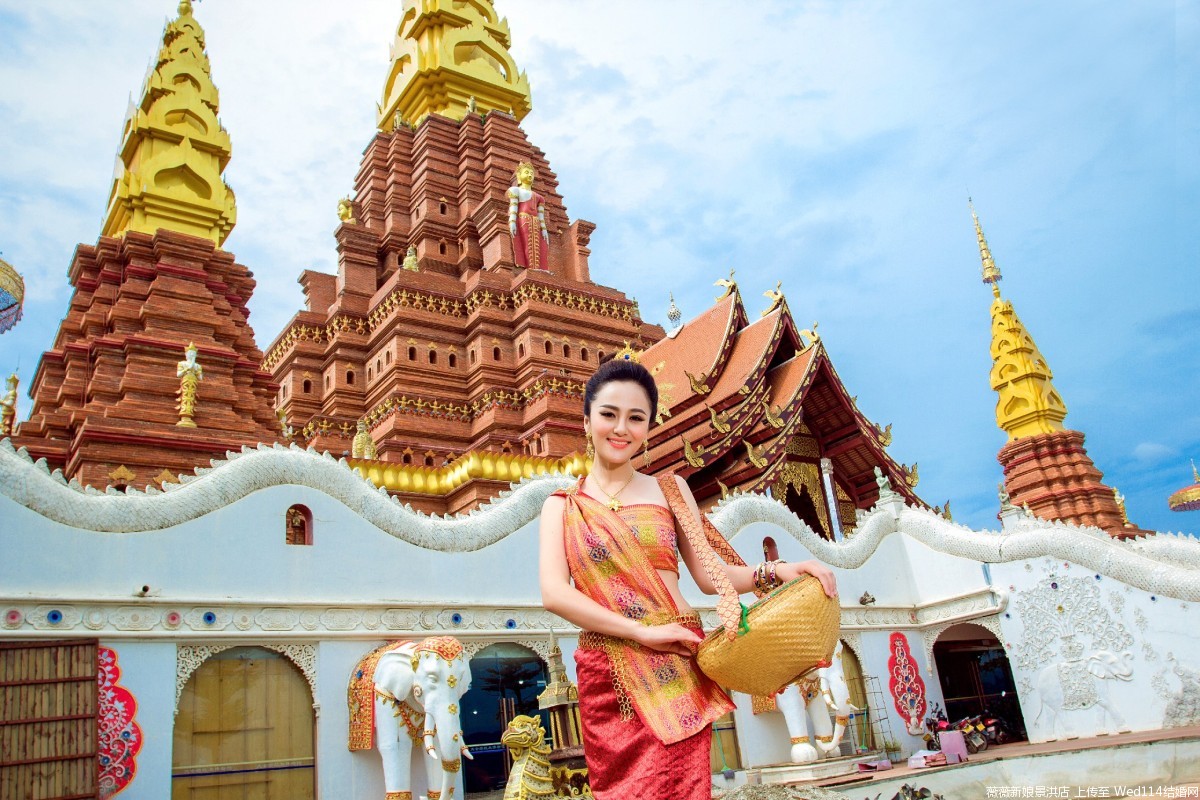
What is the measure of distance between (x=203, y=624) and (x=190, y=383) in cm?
660

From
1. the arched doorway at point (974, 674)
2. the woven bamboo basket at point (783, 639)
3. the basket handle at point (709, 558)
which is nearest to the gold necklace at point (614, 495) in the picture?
the basket handle at point (709, 558)

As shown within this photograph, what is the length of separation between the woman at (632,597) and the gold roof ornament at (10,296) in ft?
52.4

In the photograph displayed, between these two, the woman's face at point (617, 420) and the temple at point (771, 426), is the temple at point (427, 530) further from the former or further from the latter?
the woman's face at point (617, 420)

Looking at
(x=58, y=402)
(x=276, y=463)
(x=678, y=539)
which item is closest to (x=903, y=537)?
(x=276, y=463)

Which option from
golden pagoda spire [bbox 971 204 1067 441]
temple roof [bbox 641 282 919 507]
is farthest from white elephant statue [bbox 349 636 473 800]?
golden pagoda spire [bbox 971 204 1067 441]

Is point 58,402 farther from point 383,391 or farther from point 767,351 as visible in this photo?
point 767,351

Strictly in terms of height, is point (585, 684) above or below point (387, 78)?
below

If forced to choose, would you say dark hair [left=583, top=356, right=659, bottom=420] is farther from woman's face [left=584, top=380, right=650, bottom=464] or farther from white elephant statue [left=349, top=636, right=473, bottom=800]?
white elephant statue [left=349, top=636, right=473, bottom=800]

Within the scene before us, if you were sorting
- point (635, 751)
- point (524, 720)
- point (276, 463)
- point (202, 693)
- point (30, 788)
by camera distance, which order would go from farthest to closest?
point (276, 463) < point (202, 693) < point (30, 788) < point (524, 720) < point (635, 751)

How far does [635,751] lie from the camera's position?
3.05m

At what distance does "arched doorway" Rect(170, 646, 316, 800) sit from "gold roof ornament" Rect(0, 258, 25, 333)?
11.2m

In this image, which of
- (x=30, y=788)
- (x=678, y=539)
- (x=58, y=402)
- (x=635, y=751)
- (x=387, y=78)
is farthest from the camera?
(x=387, y=78)

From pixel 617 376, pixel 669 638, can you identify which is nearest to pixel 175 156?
pixel 617 376

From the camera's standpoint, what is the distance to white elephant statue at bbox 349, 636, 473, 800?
7586 millimetres
